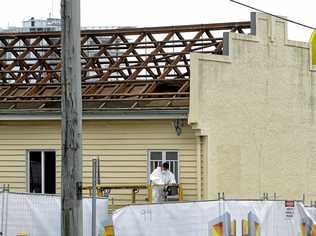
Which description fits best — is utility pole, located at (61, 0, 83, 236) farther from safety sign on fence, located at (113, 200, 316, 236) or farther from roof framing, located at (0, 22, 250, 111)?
roof framing, located at (0, 22, 250, 111)

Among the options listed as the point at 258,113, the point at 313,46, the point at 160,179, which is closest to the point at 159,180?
the point at 160,179

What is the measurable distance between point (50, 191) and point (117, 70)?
4.38 meters

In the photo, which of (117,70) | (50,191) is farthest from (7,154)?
(117,70)

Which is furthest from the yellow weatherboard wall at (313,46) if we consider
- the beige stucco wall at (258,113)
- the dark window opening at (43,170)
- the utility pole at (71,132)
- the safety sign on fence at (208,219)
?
the utility pole at (71,132)

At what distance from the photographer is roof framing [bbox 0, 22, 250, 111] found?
2727 cm

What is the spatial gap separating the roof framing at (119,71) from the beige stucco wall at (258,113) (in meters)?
1.00

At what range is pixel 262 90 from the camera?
91.5ft

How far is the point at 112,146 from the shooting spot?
27281mm

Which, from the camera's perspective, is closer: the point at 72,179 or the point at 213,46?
the point at 72,179

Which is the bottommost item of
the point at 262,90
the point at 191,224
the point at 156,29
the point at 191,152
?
the point at 191,224

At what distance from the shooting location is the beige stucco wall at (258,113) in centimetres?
2589

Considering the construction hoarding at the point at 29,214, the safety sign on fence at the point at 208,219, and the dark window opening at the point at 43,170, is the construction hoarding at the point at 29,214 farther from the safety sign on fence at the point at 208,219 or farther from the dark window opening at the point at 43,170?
the dark window opening at the point at 43,170

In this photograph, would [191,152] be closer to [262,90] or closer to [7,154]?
[262,90]

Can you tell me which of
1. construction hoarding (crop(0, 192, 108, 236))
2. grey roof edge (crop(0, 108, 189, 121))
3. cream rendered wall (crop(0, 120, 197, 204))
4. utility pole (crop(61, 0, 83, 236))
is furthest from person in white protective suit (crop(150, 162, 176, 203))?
utility pole (crop(61, 0, 83, 236))
